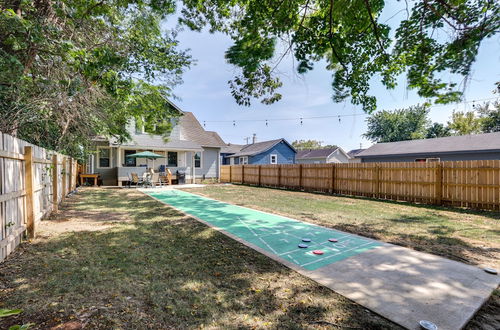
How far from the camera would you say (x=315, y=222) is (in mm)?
6176

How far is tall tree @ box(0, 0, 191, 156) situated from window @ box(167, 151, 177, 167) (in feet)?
28.5

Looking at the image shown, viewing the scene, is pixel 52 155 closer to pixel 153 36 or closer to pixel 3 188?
pixel 3 188

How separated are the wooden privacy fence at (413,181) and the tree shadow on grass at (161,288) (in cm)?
880

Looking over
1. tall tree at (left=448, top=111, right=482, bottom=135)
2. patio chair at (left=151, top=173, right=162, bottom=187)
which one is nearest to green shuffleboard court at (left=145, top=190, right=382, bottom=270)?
patio chair at (left=151, top=173, right=162, bottom=187)

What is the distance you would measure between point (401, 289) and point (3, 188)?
208 inches

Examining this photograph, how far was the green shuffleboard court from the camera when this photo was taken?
→ 12.6ft

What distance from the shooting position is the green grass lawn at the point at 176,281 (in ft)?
7.39

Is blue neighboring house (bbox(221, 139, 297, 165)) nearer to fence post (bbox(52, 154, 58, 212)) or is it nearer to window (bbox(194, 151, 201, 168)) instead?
window (bbox(194, 151, 201, 168))

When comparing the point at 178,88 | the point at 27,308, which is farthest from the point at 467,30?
the point at 178,88

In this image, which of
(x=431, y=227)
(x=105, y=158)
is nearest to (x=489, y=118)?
(x=431, y=227)

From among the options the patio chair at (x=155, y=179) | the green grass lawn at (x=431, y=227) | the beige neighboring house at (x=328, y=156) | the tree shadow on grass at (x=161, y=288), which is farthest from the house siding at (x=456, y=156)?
the tree shadow on grass at (x=161, y=288)

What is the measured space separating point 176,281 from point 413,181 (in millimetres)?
10395

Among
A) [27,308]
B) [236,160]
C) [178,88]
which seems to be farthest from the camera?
[236,160]

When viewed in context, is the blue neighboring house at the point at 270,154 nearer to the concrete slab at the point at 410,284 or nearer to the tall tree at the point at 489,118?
the tall tree at the point at 489,118
